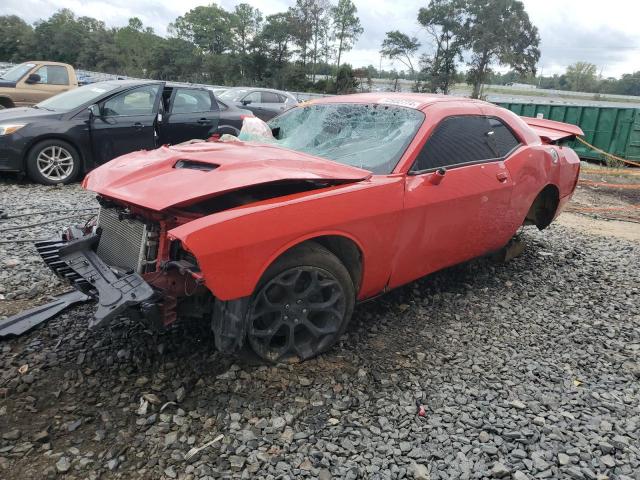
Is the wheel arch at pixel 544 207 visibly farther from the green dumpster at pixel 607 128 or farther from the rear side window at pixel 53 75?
the green dumpster at pixel 607 128

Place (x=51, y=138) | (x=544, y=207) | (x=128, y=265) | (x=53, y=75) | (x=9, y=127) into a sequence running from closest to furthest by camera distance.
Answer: (x=128, y=265) < (x=544, y=207) < (x=9, y=127) < (x=51, y=138) < (x=53, y=75)

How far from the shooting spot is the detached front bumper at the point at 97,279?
2367mm

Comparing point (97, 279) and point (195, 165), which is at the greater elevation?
point (195, 165)

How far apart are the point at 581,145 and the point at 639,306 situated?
1177 cm

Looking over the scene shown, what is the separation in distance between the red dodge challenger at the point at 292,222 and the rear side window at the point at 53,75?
9.07 metres

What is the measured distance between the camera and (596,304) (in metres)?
4.11

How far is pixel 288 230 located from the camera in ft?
8.46

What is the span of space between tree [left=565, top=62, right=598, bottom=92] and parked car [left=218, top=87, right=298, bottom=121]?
6665 cm

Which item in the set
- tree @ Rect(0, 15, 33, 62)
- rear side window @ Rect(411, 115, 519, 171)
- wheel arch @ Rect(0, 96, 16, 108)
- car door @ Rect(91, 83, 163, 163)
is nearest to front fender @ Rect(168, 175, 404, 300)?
rear side window @ Rect(411, 115, 519, 171)

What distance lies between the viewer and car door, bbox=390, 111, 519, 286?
10.7ft

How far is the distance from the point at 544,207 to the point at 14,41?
7524cm

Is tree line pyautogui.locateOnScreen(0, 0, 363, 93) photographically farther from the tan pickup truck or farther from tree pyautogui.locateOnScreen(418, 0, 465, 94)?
the tan pickup truck

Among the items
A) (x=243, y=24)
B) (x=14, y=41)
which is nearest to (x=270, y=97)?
(x=243, y=24)

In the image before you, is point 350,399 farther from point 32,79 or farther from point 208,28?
point 208,28
